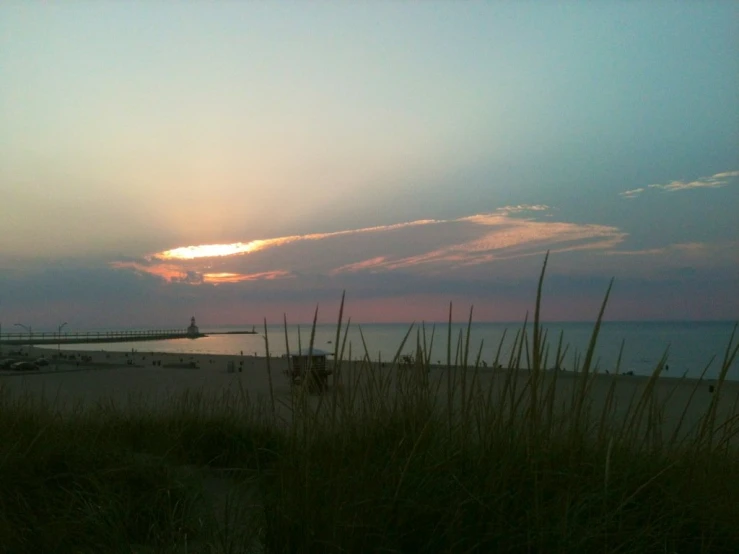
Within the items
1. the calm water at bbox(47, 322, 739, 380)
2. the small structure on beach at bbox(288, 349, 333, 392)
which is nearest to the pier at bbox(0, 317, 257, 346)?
the calm water at bbox(47, 322, 739, 380)

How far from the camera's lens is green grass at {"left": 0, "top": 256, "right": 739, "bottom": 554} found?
2.01m

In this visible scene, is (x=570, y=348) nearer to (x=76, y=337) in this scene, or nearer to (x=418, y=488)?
(x=418, y=488)

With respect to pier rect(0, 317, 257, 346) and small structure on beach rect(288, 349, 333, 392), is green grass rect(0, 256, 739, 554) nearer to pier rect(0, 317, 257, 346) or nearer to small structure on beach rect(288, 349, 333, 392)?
small structure on beach rect(288, 349, 333, 392)

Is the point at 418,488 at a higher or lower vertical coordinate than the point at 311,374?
lower

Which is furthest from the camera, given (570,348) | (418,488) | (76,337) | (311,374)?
(76,337)

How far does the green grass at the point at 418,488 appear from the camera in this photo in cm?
201

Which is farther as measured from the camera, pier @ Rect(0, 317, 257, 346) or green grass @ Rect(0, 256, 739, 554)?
pier @ Rect(0, 317, 257, 346)

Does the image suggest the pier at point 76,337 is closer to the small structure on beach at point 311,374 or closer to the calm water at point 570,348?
the calm water at point 570,348

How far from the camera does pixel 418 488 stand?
2137 millimetres

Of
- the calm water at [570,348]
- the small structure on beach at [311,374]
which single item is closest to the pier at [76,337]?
the calm water at [570,348]

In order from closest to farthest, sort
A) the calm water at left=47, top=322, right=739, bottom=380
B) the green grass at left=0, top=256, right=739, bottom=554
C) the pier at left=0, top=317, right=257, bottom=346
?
1. the green grass at left=0, top=256, right=739, bottom=554
2. the calm water at left=47, top=322, right=739, bottom=380
3. the pier at left=0, top=317, right=257, bottom=346

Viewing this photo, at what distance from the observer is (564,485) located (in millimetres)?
2344

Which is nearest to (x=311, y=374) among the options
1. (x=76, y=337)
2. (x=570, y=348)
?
(x=570, y=348)

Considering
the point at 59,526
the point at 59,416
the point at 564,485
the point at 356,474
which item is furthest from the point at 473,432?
the point at 59,416
